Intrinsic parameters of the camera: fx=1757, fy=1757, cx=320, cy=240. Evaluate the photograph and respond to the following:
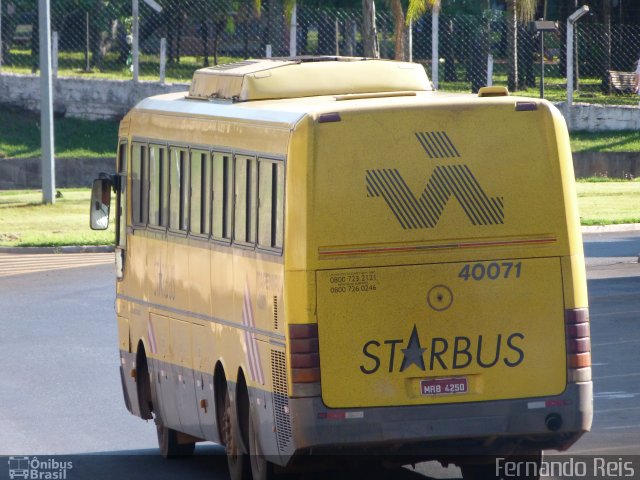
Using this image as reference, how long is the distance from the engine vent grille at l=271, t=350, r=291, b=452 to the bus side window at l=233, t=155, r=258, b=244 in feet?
3.26

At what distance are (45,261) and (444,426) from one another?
63.5ft

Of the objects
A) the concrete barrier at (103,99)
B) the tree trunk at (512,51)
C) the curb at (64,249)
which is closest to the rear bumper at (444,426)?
the curb at (64,249)

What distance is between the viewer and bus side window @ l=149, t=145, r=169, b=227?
1362cm

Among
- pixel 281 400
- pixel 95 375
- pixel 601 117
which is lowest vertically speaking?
pixel 95 375

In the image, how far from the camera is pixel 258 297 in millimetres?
11359

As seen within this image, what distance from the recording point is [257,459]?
11617mm

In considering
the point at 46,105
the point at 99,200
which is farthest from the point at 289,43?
the point at 99,200

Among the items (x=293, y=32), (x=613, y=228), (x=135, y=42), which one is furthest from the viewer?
(x=135, y=42)

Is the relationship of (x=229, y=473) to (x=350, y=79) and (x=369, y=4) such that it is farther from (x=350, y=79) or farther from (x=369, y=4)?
(x=369, y=4)

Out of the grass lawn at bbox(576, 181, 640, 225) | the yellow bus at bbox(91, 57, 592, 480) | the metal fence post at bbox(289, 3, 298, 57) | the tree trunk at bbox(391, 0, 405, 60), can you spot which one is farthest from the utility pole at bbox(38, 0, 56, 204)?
the yellow bus at bbox(91, 57, 592, 480)

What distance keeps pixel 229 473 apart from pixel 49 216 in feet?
78.4

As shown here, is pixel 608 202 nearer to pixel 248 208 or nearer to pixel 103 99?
pixel 103 99

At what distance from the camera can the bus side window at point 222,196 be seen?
39.9ft

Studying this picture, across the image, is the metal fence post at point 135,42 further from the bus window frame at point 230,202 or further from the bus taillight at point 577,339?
the bus taillight at point 577,339
